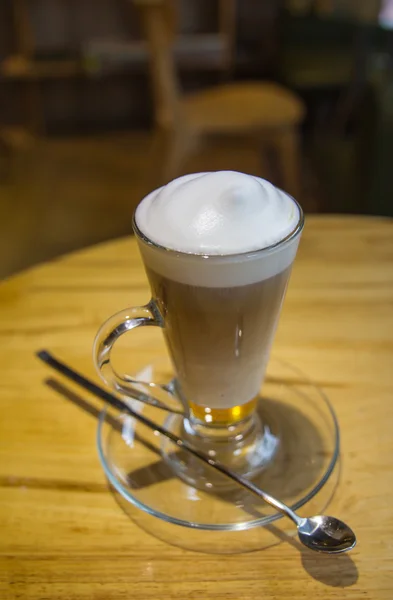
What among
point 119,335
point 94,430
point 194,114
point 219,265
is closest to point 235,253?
point 219,265

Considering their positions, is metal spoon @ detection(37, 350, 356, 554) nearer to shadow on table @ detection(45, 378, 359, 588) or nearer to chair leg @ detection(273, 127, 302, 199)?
shadow on table @ detection(45, 378, 359, 588)

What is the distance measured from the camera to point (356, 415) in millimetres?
505

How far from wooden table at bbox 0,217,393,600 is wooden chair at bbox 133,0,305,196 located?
1.29 meters

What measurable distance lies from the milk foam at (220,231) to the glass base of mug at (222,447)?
0.15m

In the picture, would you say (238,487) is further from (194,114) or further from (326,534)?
(194,114)

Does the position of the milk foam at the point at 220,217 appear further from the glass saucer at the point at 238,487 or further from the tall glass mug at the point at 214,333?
the glass saucer at the point at 238,487

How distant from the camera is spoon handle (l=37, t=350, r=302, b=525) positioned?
419 mm

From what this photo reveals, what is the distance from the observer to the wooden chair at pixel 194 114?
6.48ft

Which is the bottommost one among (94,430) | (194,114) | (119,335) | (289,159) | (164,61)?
(289,159)

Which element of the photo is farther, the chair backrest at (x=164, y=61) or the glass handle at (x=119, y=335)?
the chair backrest at (x=164, y=61)

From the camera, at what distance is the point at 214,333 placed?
0.42 metres

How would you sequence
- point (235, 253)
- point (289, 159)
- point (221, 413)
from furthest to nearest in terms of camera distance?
1. point (289, 159)
2. point (221, 413)
3. point (235, 253)

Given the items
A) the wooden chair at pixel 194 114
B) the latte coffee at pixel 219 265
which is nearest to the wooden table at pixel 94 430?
the latte coffee at pixel 219 265

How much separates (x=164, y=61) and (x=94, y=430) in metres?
1.77
